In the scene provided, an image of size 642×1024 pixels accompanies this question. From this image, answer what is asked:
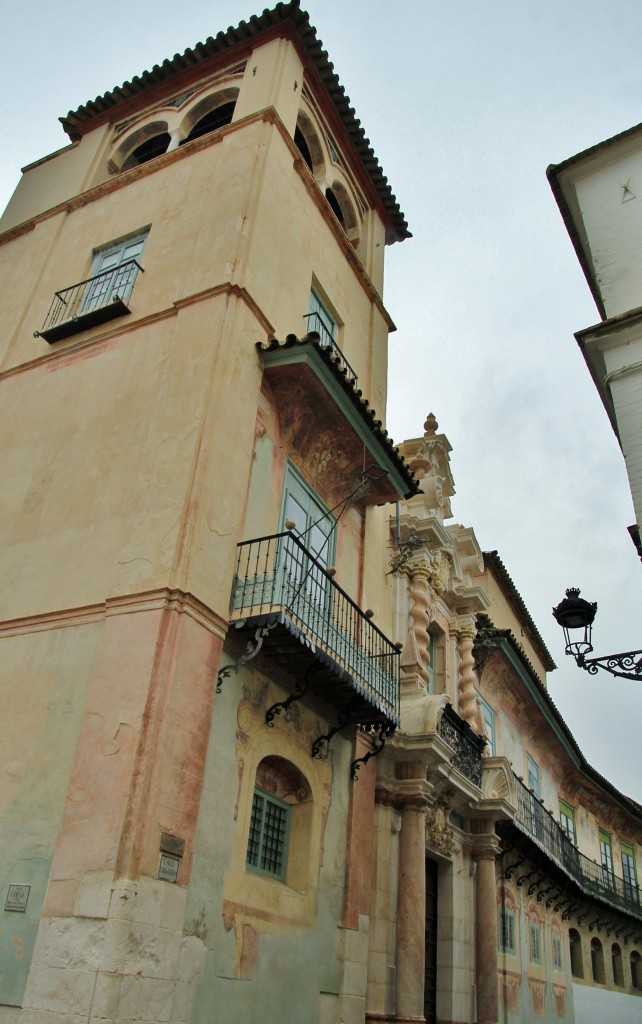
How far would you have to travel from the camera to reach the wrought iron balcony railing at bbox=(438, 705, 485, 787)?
1387 cm

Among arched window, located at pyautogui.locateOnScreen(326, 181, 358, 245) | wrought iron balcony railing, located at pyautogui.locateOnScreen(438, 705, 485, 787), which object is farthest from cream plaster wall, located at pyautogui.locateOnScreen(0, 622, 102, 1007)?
arched window, located at pyautogui.locateOnScreen(326, 181, 358, 245)

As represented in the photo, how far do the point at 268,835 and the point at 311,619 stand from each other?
2.56 meters

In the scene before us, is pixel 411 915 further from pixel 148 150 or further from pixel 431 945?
pixel 148 150

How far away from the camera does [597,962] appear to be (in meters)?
26.0

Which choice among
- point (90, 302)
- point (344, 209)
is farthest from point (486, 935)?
point (344, 209)

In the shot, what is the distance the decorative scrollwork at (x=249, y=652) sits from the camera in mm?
8711

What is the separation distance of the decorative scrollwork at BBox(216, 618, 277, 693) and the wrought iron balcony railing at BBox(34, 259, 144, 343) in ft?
18.2

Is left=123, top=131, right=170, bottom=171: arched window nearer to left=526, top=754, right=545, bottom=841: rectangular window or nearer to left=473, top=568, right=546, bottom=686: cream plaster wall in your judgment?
left=473, top=568, right=546, bottom=686: cream plaster wall

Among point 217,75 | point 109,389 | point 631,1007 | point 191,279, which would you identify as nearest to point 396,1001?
point 109,389

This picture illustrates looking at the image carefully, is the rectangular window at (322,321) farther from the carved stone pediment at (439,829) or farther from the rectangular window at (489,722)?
the rectangular window at (489,722)

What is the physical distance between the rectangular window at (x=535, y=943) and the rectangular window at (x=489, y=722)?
451 cm

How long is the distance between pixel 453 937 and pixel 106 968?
9.23 metres

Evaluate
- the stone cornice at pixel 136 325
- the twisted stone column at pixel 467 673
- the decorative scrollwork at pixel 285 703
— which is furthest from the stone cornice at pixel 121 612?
the twisted stone column at pixel 467 673

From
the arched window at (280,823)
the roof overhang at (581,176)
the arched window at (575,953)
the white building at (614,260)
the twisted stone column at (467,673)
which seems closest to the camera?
the arched window at (280,823)
